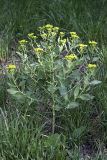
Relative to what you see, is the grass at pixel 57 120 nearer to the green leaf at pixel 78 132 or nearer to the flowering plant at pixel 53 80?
the green leaf at pixel 78 132

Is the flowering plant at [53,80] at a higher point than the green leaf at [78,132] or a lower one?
higher

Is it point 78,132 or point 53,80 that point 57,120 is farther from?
point 53,80

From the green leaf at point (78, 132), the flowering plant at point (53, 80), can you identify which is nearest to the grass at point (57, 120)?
the green leaf at point (78, 132)

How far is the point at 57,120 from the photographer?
2875 mm

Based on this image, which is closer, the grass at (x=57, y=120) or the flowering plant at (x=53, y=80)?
the grass at (x=57, y=120)

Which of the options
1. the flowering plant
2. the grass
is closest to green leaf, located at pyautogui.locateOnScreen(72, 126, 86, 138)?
the grass

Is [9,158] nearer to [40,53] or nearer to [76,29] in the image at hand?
[40,53]

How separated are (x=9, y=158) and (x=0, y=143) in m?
0.10

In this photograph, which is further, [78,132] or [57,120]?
[57,120]

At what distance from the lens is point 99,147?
2543 mm

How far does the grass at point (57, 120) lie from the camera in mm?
2379

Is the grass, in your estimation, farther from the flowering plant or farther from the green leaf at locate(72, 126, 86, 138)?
the flowering plant

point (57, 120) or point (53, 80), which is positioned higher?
point (53, 80)

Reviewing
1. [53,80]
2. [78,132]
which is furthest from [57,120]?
[53,80]
